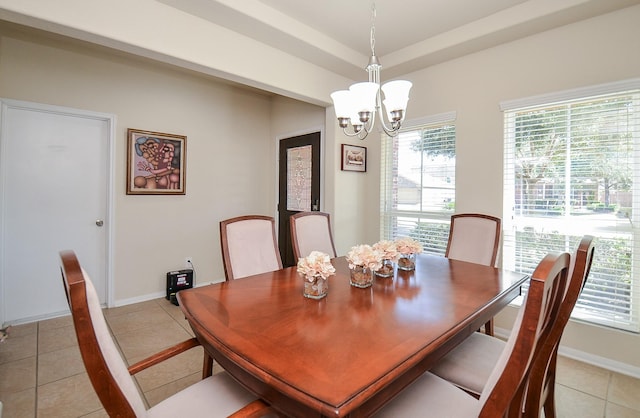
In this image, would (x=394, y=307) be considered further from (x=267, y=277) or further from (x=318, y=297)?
(x=267, y=277)

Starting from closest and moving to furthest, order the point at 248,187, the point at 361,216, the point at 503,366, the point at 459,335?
the point at 503,366, the point at 459,335, the point at 361,216, the point at 248,187

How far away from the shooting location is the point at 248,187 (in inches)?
181

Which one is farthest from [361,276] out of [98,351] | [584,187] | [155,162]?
[155,162]

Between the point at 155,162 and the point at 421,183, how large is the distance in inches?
123

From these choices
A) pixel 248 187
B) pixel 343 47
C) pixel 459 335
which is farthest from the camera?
pixel 248 187

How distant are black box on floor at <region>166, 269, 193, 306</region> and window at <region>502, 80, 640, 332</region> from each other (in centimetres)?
353

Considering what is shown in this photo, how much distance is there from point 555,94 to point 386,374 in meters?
2.72

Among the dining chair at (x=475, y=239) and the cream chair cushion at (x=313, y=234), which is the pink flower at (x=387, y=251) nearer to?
the cream chair cushion at (x=313, y=234)

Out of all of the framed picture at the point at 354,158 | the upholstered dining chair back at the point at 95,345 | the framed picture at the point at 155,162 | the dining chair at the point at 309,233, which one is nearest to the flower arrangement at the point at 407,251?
the dining chair at the point at 309,233

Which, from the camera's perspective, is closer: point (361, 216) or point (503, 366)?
point (503, 366)

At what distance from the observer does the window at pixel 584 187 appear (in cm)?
223

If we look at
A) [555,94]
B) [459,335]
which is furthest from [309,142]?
[459,335]

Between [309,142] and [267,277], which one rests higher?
[309,142]

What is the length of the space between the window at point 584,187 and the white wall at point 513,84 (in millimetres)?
105
